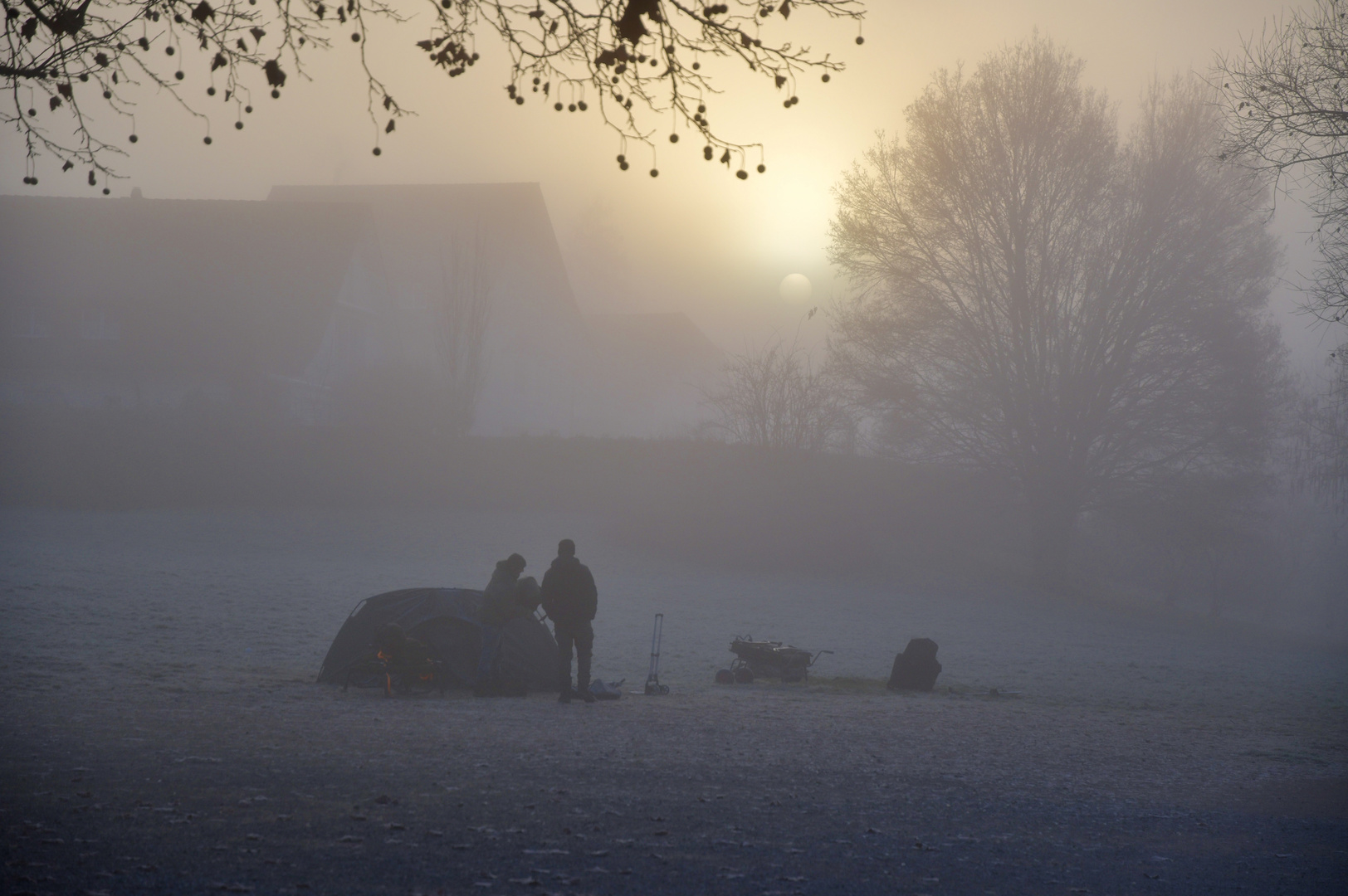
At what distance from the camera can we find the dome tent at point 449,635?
1247cm

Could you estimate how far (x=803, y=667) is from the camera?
15219mm

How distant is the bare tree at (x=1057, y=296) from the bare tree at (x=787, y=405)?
4509 millimetres

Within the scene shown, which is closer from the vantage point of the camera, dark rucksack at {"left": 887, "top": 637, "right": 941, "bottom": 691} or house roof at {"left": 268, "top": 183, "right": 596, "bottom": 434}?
dark rucksack at {"left": 887, "top": 637, "right": 941, "bottom": 691}

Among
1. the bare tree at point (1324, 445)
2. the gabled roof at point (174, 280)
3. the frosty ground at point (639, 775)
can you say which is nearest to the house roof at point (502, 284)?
the gabled roof at point (174, 280)

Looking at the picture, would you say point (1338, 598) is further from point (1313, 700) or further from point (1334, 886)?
point (1334, 886)

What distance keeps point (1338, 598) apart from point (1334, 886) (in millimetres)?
52949

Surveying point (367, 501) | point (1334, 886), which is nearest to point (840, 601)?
point (367, 501)

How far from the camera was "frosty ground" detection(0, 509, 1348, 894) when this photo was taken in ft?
17.8

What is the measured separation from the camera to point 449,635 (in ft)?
41.2

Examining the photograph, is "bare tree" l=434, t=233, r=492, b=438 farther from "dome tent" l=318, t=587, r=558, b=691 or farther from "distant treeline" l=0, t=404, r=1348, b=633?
"dome tent" l=318, t=587, r=558, b=691

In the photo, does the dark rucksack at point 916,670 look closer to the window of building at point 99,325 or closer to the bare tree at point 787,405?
the bare tree at point 787,405

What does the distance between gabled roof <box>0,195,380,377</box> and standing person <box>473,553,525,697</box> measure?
29.3 m

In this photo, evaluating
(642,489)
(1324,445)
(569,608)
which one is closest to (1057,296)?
(1324,445)

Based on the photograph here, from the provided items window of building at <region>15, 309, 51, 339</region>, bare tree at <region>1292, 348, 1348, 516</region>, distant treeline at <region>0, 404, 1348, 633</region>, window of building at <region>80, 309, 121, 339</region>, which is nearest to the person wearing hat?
bare tree at <region>1292, 348, 1348, 516</region>
